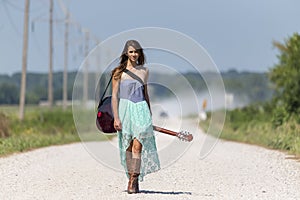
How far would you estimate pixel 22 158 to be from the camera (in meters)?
19.5

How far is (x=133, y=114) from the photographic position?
11.6 m

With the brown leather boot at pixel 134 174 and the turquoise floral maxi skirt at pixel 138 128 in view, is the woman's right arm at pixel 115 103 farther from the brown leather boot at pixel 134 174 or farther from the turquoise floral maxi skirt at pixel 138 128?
the brown leather boot at pixel 134 174

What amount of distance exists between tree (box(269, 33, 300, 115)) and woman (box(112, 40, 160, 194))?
70.4 feet

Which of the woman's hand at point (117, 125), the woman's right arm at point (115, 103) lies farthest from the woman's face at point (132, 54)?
the woman's hand at point (117, 125)

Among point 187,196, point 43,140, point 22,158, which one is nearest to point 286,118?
point 43,140

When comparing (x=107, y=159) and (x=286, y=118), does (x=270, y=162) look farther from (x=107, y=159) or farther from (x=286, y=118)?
(x=286, y=118)

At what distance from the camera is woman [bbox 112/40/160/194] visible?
11602 mm

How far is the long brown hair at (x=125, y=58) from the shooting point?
11.8m

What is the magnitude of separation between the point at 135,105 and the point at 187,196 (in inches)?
62.5

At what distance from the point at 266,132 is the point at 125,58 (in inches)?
819

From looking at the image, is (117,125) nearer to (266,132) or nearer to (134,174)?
(134,174)

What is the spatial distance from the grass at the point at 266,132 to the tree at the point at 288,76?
1.10 metres

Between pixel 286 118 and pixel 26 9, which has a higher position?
pixel 26 9

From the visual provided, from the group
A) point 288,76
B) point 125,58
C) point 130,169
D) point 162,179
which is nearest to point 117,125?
point 130,169
